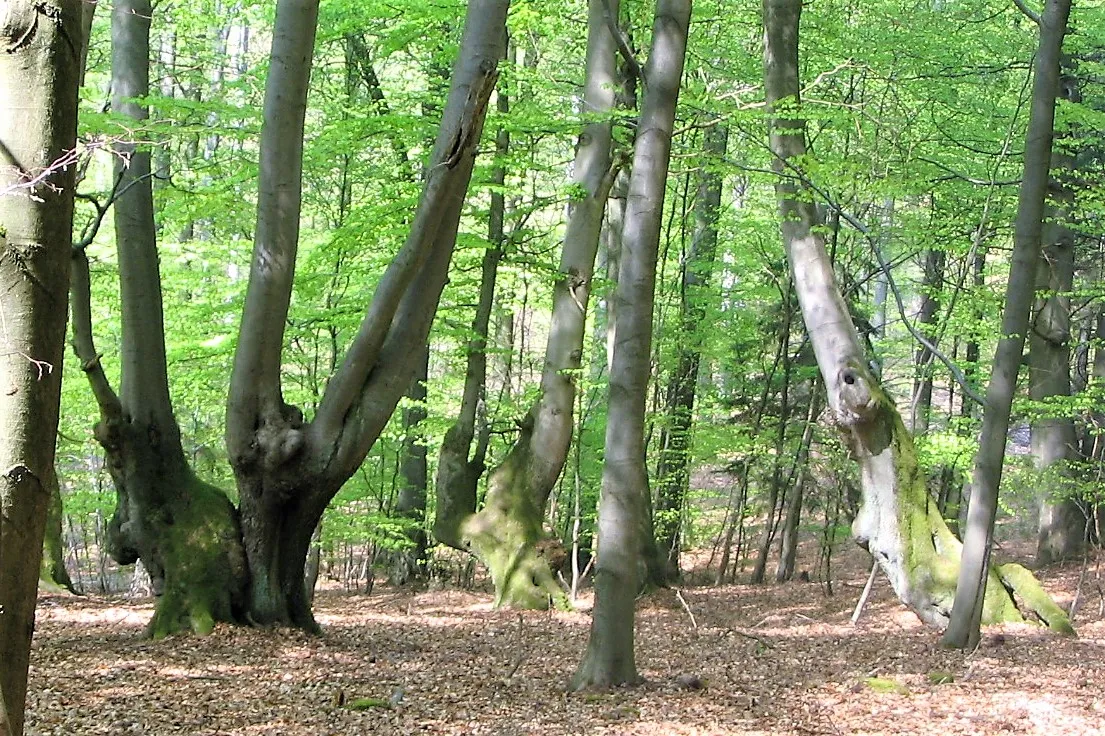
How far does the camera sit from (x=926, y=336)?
15.2 metres

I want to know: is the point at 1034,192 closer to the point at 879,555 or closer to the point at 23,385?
the point at 879,555

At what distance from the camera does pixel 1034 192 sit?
848 centimetres

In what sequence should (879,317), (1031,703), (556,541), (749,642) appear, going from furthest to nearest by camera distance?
(879,317) → (556,541) → (749,642) → (1031,703)

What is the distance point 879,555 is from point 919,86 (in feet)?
20.5

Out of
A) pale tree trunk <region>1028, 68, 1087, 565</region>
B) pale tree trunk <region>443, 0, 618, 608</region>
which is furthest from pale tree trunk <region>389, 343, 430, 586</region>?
pale tree trunk <region>1028, 68, 1087, 565</region>

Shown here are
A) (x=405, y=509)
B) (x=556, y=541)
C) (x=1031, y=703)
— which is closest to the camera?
(x=1031, y=703)

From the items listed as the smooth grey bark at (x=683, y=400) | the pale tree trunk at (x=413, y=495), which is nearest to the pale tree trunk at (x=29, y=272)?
the smooth grey bark at (x=683, y=400)

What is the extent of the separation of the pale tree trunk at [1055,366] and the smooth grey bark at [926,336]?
4.89 ft

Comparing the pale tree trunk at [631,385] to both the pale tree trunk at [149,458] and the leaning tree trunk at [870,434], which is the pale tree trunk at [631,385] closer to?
the pale tree trunk at [149,458]

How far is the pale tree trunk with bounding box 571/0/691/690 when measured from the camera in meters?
6.54

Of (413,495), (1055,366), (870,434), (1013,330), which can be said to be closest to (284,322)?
(870,434)

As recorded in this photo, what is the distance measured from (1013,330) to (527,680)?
198 inches

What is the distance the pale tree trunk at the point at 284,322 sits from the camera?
24.3 feet

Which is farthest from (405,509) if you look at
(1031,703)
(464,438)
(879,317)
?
(879,317)
